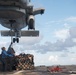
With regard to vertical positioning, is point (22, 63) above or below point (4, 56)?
below

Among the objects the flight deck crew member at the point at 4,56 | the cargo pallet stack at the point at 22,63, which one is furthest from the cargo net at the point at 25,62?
the flight deck crew member at the point at 4,56

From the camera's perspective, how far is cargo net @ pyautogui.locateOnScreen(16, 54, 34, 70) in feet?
54.3

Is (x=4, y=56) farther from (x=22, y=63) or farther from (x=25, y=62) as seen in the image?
(x=25, y=62)

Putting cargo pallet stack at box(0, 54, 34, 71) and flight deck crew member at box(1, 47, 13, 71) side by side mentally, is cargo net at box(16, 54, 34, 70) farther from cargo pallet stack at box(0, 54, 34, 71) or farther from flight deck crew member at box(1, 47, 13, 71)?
flight deck crew member at box(1, 47, 13, 71)

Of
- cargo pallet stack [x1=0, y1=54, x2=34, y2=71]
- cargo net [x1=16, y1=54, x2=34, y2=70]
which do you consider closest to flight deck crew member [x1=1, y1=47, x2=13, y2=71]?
cargo pallet stack [x1=0, y1=54, x2=34, y2=71]

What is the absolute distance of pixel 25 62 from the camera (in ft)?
55.4

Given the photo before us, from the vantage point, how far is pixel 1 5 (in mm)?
23719

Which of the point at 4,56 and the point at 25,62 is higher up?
the point at 4,56

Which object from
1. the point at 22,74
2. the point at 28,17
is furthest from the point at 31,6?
the point at 22,74

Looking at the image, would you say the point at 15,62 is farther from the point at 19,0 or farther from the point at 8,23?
the point at 8,23

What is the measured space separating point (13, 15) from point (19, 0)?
2.36 m

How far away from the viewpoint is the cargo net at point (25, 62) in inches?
652

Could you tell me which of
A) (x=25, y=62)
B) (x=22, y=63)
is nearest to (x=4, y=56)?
(x=22, y=63)

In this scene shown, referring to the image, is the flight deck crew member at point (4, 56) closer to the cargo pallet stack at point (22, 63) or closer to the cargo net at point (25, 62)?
the cargo pallet stack at point (22, 63)
